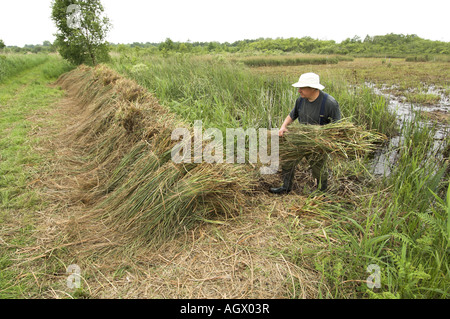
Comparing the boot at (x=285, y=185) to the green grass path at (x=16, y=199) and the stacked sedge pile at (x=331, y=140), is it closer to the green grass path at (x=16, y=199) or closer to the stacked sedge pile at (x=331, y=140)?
the stacked sedge pile at (x=331, y=140)

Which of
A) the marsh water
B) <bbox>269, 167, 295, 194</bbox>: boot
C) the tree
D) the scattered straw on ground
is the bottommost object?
the scattered straw on ground

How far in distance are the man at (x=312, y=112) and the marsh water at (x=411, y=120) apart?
2.73 feet

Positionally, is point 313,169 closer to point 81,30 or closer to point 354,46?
point 81,30

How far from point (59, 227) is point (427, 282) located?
287cm

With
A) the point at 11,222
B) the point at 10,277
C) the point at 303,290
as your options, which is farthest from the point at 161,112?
the point at 303,290

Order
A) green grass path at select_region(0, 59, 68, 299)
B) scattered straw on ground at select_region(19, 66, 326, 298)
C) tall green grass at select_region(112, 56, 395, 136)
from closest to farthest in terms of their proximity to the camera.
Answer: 1. scattered straw on ground at select_region(19, 66, 326, 298)
2. green grass path at select_region(0, 59, 68, 299)
3. tall green grass at select_region(112, 56, 395, 136)

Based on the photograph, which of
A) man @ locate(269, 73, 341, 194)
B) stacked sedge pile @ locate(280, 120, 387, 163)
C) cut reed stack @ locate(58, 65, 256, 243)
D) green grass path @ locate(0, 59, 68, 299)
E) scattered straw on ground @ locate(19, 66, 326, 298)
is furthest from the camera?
man @ locate(269, 73, 341, 194)

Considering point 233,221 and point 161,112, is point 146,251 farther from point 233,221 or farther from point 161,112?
point 161,112

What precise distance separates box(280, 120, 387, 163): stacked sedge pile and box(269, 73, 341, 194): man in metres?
0.14

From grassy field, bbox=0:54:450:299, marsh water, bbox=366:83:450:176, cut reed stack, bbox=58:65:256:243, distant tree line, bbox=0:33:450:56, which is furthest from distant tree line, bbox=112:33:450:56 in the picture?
grassy field, bbox=0:54:450:299

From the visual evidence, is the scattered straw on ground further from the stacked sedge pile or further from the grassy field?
the stacked sedge pile

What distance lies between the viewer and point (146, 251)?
196 cm

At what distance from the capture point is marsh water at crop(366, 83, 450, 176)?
11.7 ft

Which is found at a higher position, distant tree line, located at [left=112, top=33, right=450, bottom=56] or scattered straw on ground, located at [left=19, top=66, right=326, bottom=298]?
distant tree line, located at [left=112, top=33, right=450, bottom=56]
